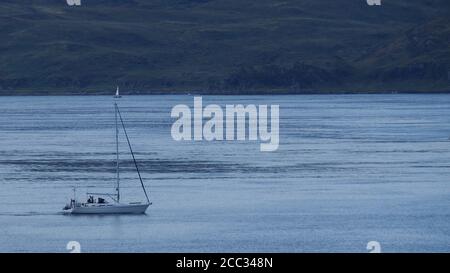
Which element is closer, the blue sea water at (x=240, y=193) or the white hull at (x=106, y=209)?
the blue sea water at (x=240, y=193)

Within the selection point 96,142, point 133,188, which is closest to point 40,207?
point 133,188

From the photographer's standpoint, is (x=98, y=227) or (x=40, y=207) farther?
(x=40, y=207)

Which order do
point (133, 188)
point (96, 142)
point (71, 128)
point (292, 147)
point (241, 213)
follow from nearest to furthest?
point (241, 213) → point (133, 188) → point (292, 147) → point (96, 142) → point (71, 128)

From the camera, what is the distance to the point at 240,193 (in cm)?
7331

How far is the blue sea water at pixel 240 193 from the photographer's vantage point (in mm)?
52281

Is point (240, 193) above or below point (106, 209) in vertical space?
above

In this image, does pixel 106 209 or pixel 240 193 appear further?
pixel 240 193

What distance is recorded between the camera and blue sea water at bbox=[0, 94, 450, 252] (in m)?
52.3

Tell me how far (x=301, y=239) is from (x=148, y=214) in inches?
534

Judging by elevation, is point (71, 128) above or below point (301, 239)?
above

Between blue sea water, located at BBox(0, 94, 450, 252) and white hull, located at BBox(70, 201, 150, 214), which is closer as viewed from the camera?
blue sea water, located at BBox(0, 94, 450, 252)
